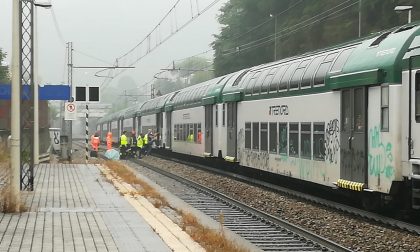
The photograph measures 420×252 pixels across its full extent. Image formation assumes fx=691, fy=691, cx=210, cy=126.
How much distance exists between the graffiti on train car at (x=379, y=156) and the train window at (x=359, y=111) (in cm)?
44

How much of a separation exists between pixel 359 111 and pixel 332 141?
1.54m

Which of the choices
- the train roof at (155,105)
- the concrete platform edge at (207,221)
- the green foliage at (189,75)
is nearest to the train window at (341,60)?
the concrete platform edge at (207,221)

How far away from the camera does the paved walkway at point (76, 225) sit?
347 inches

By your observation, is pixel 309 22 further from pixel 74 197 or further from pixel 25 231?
pixel 25 231

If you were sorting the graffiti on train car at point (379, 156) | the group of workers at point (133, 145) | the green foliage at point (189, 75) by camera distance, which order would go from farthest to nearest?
the green foliage at point (189, 75) → the group of workers at point (133, 145) → the graffiti on train car at point (379, 156)

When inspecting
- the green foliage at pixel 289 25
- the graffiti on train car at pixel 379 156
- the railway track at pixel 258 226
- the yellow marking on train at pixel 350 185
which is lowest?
the railway track at pixel 258 226

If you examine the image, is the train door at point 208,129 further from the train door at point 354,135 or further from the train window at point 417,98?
the train window at point 417,98

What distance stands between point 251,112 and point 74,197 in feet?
27.0

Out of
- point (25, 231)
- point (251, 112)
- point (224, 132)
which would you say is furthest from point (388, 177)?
point (224, 132)

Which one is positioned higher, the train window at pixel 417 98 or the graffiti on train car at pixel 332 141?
the train window at pixel 417 98

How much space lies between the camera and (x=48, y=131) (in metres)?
53.8

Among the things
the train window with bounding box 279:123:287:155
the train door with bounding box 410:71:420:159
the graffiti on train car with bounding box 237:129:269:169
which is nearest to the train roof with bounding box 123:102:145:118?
the graffiti on train car with bounding box 237:129:269:169

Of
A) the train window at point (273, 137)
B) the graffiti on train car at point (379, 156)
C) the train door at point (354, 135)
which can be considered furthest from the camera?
the train window at point (273, 137)

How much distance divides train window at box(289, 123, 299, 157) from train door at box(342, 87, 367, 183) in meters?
3.19
